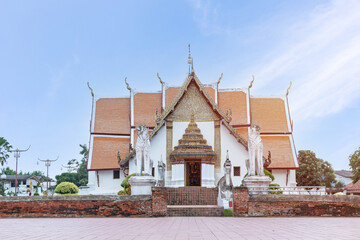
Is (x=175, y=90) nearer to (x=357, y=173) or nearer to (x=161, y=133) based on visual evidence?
(x=161, y=133)

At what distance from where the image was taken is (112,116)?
24.8 metres

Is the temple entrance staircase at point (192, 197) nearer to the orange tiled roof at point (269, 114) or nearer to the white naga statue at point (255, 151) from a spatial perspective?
the white naga statue at point (255, 151)

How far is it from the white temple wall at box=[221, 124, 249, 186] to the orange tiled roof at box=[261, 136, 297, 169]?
7.42 ft

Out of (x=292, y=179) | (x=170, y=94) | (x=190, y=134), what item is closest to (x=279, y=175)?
(x=292, y=179)

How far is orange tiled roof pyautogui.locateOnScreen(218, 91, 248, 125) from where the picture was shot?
23080 millimetres

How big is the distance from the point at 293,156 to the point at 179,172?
693cm

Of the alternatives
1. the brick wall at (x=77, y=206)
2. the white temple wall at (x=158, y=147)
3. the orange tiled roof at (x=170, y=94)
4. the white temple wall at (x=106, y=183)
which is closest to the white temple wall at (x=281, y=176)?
the white temple wall at (x=158, y=147)

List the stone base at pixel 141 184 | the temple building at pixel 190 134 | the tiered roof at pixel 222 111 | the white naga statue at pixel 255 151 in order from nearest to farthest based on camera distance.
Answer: the white naga statue at pixel 255 151, the stone base at pixel 141 184, the temple building at pixel 190 134, the tiered roof at pixel 222 111

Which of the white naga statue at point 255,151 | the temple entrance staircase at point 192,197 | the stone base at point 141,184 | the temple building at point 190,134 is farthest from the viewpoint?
the temple building at point 190,134

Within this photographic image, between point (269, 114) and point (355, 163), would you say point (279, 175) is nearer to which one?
point (269, 114)

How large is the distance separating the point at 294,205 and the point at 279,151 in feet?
35.6

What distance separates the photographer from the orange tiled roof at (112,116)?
2442 centimetres

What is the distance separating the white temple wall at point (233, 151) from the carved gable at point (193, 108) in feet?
3.24

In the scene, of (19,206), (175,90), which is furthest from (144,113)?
(19,206)
